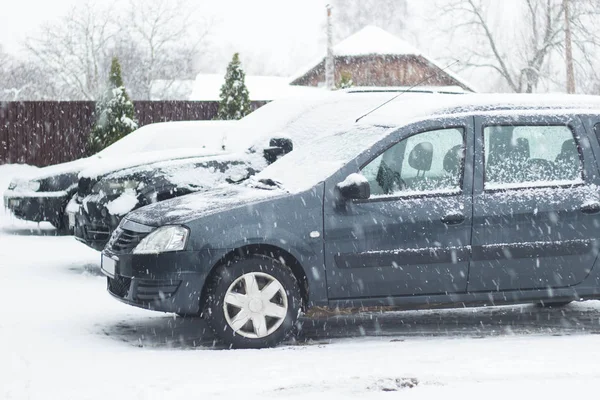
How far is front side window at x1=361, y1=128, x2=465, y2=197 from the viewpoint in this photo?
23.2ft

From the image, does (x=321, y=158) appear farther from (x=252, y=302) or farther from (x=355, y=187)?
(x=252, y=302)

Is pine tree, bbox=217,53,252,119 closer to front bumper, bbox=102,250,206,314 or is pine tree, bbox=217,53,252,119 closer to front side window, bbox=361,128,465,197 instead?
front side window, bbox=361,128,465,197

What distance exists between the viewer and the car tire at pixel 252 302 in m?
6.73

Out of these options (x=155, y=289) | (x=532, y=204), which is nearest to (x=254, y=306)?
(x=155, y=289)

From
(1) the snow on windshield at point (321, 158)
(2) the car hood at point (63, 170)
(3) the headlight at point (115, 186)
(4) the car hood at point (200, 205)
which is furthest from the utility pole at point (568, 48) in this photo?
(4) the car hood at point (200, 205)

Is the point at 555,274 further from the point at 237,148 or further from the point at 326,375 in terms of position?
the point at 237,148

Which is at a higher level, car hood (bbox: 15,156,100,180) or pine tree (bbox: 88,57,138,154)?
pine tree (bbox: 88,57,138,154)

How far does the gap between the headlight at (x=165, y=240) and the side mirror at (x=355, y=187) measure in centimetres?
111

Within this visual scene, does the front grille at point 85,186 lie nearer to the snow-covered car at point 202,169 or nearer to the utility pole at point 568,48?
the snow-covered car at point 202,169

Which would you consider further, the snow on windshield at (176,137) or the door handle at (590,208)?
the snow on windshield at (176,137)

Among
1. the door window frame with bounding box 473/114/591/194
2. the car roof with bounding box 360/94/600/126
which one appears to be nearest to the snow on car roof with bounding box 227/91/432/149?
the car roof with bounding box 360/94/600/126

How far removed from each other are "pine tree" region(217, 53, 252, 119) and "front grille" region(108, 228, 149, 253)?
20.3 metres

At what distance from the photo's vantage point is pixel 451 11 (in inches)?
2046

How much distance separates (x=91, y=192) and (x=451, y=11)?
43.7 metres
